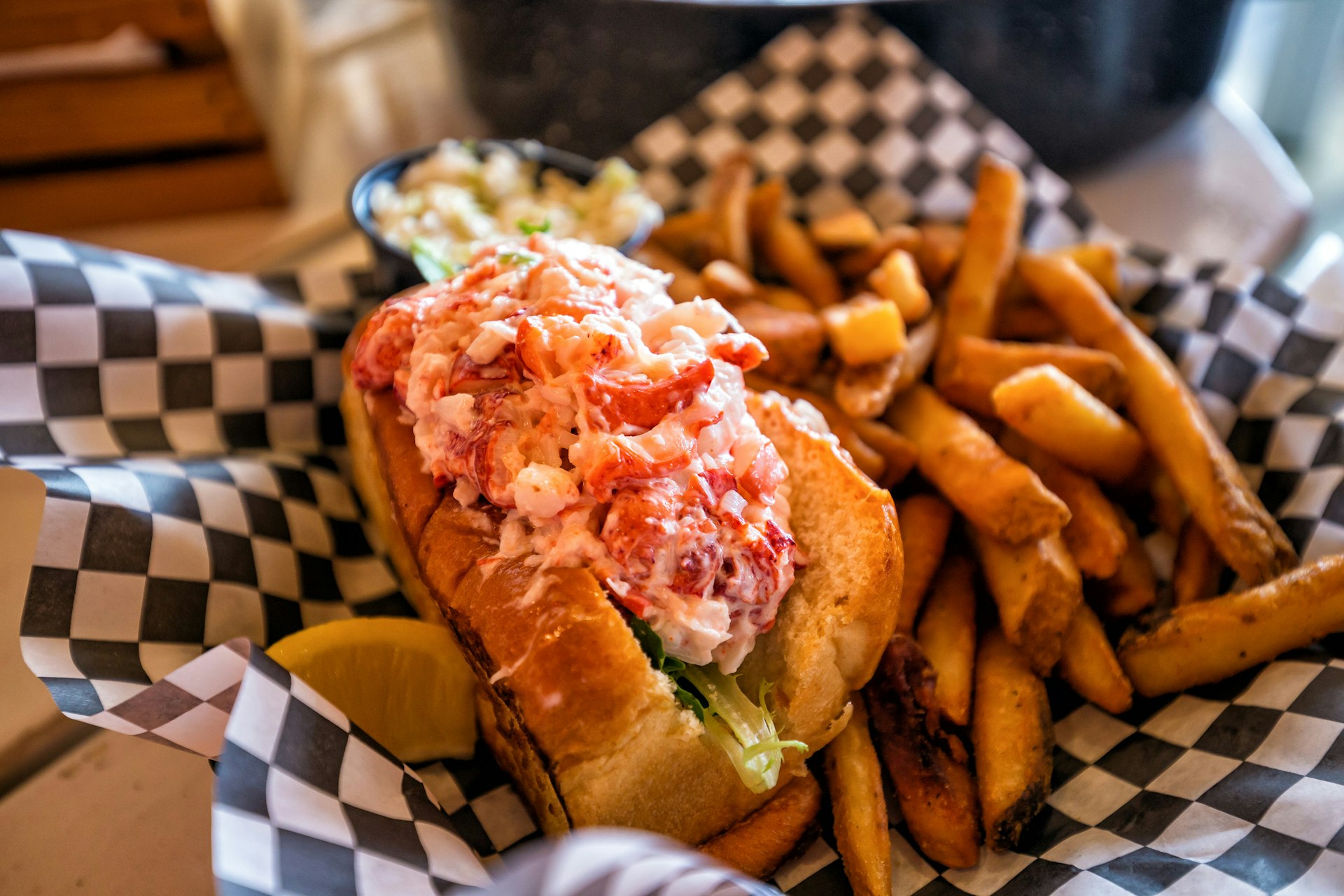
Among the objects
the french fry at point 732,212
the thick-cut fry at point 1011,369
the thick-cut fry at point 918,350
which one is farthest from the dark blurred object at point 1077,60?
the thick-cut fry at point 1011,369

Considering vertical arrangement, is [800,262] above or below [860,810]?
above

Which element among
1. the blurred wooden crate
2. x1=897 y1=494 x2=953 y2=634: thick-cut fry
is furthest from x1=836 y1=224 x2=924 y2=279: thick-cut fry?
the blurred wooden crate

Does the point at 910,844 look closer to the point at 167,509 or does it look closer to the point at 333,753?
the point at 333,753

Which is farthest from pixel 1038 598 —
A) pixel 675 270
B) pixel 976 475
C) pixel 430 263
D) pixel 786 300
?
pixel 430 263

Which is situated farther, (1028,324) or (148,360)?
(1028,324)

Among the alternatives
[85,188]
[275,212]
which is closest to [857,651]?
[275,212]

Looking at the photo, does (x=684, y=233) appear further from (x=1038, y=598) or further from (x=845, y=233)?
(x=1038, y=598)
